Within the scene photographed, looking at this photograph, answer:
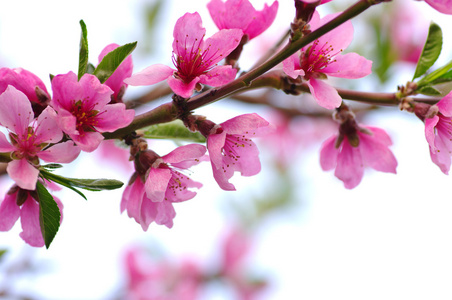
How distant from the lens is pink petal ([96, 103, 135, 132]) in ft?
2.64

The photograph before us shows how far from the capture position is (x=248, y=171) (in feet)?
3.21

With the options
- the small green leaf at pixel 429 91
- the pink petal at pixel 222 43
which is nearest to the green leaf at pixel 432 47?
the small green leaf at pixel 429 91

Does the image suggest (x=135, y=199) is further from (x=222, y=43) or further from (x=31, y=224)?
(x=222, y=43)

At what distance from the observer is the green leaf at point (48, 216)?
2.64 feet

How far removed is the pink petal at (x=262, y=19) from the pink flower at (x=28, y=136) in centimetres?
44

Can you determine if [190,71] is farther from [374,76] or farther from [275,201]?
[275,201]

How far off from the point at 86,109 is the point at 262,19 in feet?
1.35

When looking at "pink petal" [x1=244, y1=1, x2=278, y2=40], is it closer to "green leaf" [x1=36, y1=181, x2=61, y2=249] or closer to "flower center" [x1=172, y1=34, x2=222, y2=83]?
"flower center" [x1=172, y1=34, x2=222, y2=83]

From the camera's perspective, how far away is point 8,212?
92 cm

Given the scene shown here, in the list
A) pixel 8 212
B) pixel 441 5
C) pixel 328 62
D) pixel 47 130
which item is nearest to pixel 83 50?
pixel 47 130

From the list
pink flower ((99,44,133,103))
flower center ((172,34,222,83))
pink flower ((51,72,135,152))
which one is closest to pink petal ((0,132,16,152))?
pink flower ((51,72,135,152))

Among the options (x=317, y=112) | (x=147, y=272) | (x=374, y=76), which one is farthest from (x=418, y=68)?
(x=147, y=272)

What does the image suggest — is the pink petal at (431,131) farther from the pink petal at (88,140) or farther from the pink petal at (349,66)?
the pink petal at (88,140)

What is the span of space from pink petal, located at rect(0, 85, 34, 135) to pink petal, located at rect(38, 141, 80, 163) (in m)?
0.06
